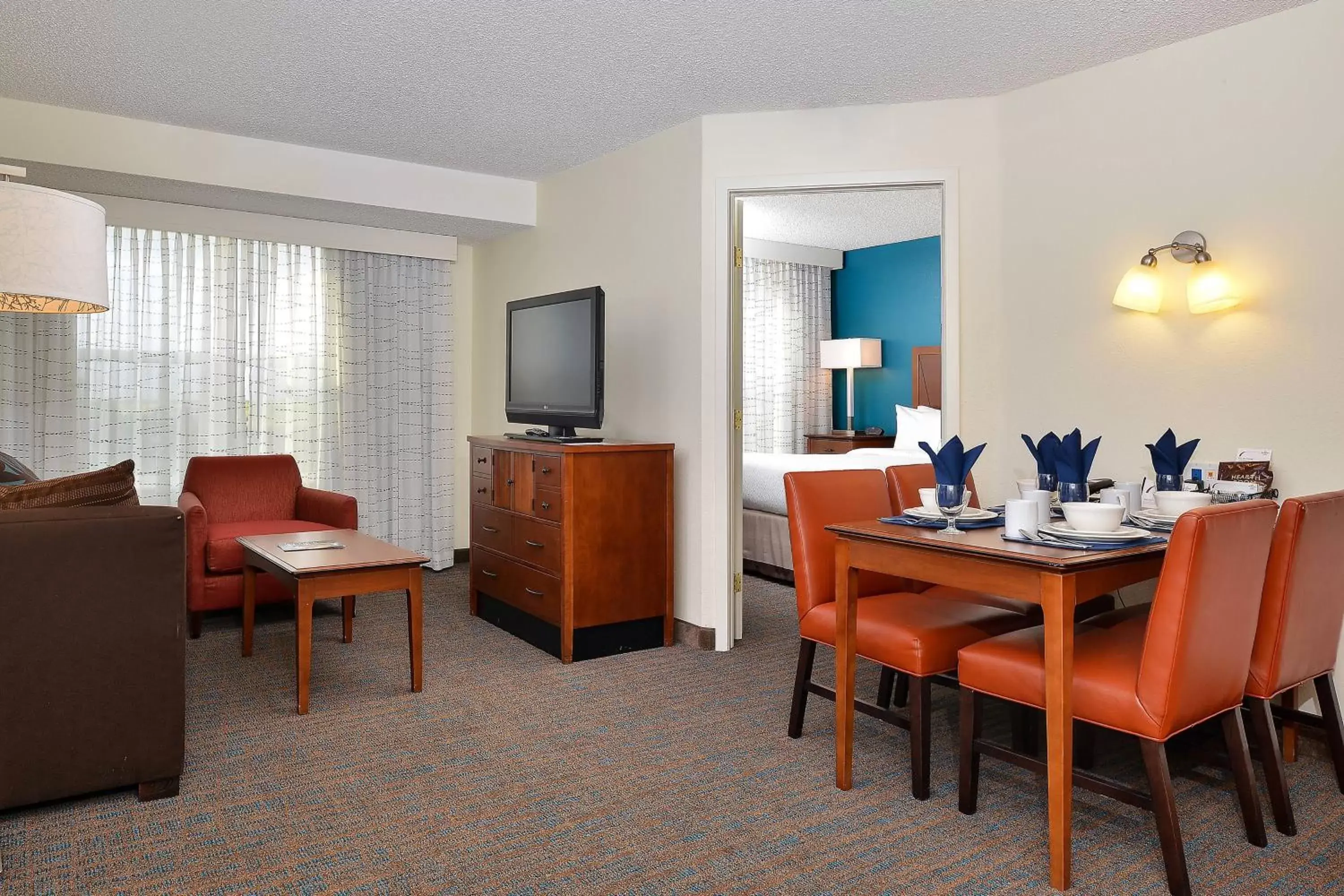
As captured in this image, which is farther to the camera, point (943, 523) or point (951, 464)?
point (943, 523)

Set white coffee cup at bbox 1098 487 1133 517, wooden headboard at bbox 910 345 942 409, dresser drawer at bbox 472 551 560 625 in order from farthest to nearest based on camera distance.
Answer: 1. wooden headboard at bbox 910 345 942 409
2. dresser drawer at bbox 472 551 560 625
3. white coffee cup at bbox 1098 487 1133 517

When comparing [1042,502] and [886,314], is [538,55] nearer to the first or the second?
[1042,502]

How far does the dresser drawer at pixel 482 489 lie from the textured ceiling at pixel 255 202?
5.43 ft

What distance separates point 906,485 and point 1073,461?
0.79 meters

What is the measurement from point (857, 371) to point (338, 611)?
503 centimetres

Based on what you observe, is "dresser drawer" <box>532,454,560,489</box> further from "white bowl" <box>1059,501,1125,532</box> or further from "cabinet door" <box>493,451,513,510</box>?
A: "white bowl" <box>1059,501,1125,532</box>

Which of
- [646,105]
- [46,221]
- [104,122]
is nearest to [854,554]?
[46,221]

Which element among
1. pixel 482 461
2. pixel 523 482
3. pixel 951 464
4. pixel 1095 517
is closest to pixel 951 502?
pixel 951 464

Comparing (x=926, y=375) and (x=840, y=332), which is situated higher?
(x=840, y=332)

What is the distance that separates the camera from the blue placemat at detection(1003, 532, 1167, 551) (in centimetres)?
214

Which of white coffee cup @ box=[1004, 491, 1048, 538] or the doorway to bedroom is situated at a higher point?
the doorway to bedroom

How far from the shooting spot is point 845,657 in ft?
8.57

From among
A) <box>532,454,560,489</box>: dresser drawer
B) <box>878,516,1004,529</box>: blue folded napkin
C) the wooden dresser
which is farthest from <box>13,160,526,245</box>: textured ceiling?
<box>878,516,1004,529</box>: blue folded napkin

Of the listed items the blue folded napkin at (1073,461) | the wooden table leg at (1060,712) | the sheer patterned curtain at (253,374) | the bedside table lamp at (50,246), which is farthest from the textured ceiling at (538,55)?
the wooden table leg at (1060,712)
